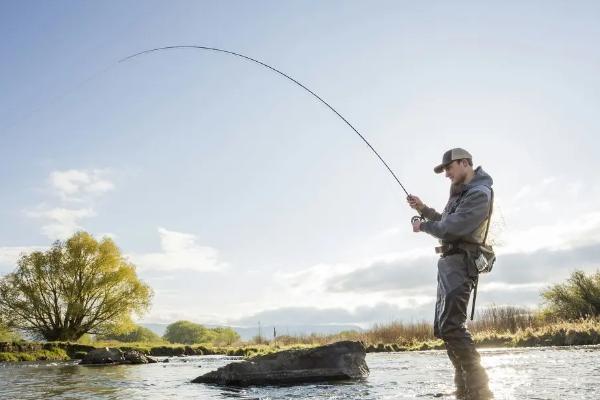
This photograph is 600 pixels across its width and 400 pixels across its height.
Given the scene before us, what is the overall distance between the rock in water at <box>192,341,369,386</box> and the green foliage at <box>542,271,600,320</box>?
29115 millimetres

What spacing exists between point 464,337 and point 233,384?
529 cm

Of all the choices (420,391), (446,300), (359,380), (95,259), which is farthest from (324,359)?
(95,259)

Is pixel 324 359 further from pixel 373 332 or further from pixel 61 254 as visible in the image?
pixel 61 254

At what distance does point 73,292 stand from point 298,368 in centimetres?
3855

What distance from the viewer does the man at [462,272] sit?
543 cm

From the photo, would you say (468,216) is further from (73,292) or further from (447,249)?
(73,292)

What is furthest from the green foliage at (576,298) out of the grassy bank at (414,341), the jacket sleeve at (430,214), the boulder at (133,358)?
the jacket sleeve at (430,214)

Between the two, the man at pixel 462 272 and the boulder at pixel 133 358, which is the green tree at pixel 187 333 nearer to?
the boulder at pixel 133 358

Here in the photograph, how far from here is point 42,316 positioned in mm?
42594

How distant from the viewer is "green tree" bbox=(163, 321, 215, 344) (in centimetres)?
9669

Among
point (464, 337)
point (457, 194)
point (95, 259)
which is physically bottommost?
point (464, 337)

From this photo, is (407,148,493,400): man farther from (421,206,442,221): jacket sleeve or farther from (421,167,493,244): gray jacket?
→ (421,206,442,221): jacket sleeve

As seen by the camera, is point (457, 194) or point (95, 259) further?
point (95, 259)

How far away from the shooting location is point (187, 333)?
3939 inches
